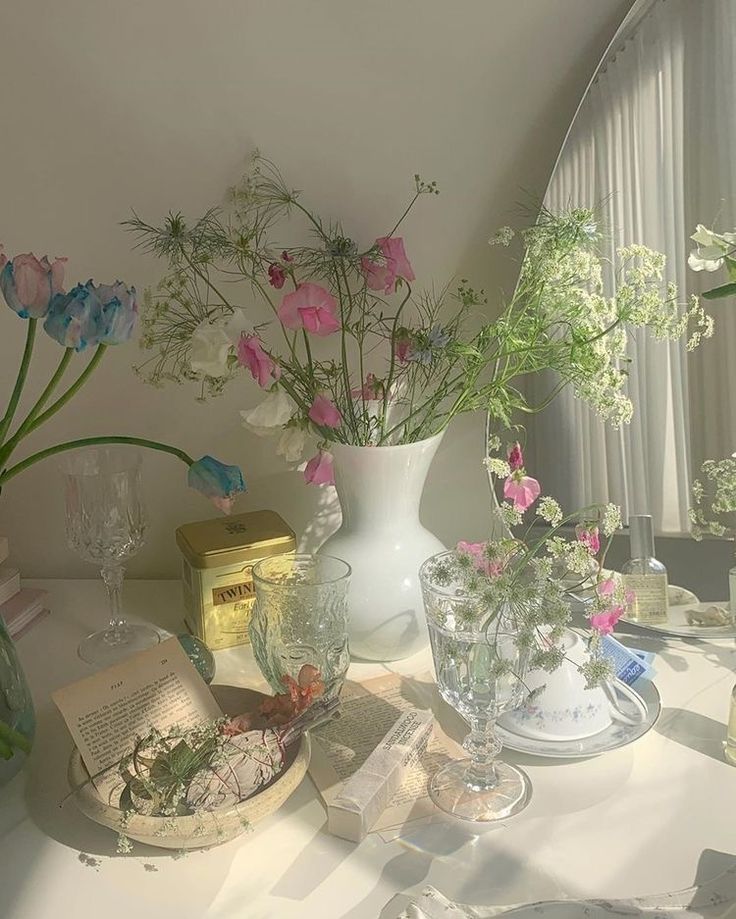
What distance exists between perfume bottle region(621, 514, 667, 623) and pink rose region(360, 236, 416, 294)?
1.49 ft

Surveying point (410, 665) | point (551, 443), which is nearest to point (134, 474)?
point (410, 665)

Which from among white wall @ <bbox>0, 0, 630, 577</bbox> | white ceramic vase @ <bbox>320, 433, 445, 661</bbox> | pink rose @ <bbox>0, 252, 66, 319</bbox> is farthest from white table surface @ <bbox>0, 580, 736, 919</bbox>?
white wall @ <bbox>0, 0, 630, 577</bbox>

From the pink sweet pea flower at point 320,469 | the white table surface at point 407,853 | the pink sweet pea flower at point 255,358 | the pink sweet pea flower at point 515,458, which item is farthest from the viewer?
the pink sweet pea flower at point 515,458

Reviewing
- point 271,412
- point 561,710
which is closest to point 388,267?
point 271,412

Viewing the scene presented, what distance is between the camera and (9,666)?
94 cm

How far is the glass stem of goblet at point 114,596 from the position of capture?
1.23 m

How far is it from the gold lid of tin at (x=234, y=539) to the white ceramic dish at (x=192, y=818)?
0.35 metres

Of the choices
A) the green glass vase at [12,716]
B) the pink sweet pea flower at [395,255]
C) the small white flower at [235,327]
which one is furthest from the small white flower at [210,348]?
the green glass vase at [12,716]

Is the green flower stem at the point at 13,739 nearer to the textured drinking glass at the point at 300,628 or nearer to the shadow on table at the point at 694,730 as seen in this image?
the textured drinking glass at the point at 300,628

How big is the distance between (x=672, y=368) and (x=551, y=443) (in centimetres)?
18

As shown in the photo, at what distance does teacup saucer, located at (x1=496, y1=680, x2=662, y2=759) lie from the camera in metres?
0.94

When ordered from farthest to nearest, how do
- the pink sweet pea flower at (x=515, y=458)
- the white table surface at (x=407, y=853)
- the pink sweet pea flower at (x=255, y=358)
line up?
the pink sweet pea flower at (x=515, y=458), the pink sweet pea flower at (x=255, y=358), the white table surface at (x=407, y=853)

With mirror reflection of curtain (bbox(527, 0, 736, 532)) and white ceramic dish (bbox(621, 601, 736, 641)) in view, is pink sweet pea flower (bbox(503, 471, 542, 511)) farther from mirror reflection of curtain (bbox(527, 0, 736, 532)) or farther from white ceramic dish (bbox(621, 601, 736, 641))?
white ceramic dish (bbox(621, 601, 736, 641))

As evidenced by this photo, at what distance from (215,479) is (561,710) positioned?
1.47 feet
